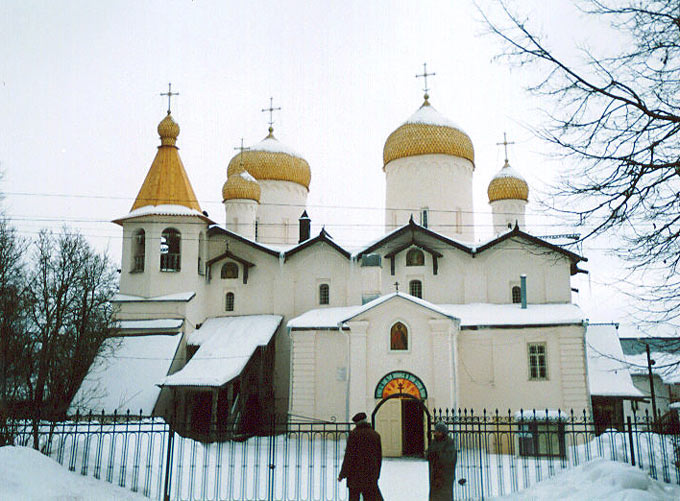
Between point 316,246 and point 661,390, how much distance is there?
65.2ft

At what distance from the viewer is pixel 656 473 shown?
30.8 feet

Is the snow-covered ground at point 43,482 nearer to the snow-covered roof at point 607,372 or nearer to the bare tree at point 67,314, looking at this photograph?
the bare tree at point 67,314

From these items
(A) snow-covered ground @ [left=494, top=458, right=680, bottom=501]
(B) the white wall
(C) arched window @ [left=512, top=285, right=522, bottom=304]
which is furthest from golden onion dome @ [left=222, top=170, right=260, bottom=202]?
(A) snow-covered ground @ [left=494, top=458, right=680, bottom=501]

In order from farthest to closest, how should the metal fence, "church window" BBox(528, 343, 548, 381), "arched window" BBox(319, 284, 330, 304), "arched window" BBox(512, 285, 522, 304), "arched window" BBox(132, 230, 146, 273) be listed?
"arched window" BBox(319, 284, 330, 304) < "arched window" BBox(132, 230, 146, 273) < "arched window" BBox(512, 285, 522, 304) < "church window" BBox(528, 343, 548, 381) < the metal fence

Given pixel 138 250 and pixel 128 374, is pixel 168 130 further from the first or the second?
pixel 128 374

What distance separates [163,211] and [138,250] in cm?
165

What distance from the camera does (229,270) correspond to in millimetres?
25000

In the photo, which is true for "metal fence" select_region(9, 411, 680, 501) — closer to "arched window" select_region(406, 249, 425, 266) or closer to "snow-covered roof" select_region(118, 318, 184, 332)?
"snow-covered roof" select_region(118, 318, 184, 332)

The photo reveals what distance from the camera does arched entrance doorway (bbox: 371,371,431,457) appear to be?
1888 centimetres

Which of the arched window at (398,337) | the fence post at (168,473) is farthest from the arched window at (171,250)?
the fence post at (168,473)

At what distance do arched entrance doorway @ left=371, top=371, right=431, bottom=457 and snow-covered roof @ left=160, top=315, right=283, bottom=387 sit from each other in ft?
13.5

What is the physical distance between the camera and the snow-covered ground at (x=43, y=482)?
795cm

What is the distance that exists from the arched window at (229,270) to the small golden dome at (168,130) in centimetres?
458

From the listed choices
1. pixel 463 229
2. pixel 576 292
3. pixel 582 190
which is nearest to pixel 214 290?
pixel 463 229
